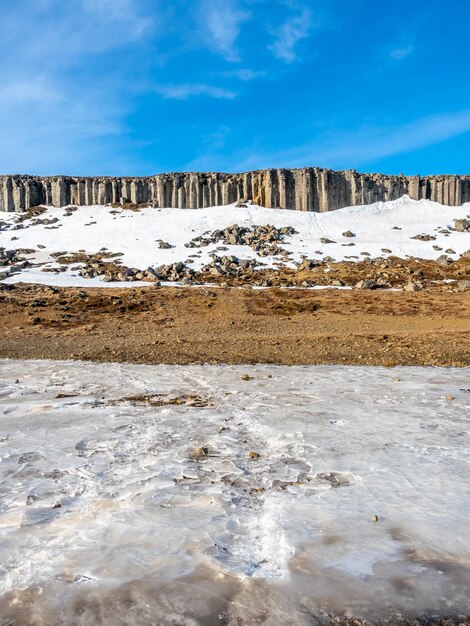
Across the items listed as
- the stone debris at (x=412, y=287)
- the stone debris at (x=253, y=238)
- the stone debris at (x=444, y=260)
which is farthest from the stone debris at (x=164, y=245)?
the stone debris at (x=444, y=260)

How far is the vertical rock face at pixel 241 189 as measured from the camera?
78.8 metres

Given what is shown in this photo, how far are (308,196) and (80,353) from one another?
67969 millimetres

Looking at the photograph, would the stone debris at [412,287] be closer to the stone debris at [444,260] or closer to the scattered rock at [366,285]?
the scattered rock at [366,285]

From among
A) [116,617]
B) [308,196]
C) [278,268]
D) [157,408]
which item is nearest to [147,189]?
[308,196]

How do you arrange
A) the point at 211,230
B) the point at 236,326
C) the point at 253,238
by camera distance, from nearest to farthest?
the point at 236,326
the point at 253,238
the point at 211,230

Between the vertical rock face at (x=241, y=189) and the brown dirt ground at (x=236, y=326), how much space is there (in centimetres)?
4407

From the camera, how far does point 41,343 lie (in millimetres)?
18656

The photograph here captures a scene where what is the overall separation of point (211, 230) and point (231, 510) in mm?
64266

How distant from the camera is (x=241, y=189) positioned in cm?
8075

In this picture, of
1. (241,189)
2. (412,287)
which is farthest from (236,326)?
(241,189)

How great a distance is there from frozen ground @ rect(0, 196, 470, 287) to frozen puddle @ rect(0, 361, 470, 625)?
38.9m

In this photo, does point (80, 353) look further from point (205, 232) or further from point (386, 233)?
point (386, 233)

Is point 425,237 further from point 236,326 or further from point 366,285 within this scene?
point 236,326

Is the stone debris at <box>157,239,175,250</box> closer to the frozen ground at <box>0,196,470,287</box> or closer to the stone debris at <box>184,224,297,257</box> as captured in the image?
the frozen ground at <box>0,196,470,287</box>
